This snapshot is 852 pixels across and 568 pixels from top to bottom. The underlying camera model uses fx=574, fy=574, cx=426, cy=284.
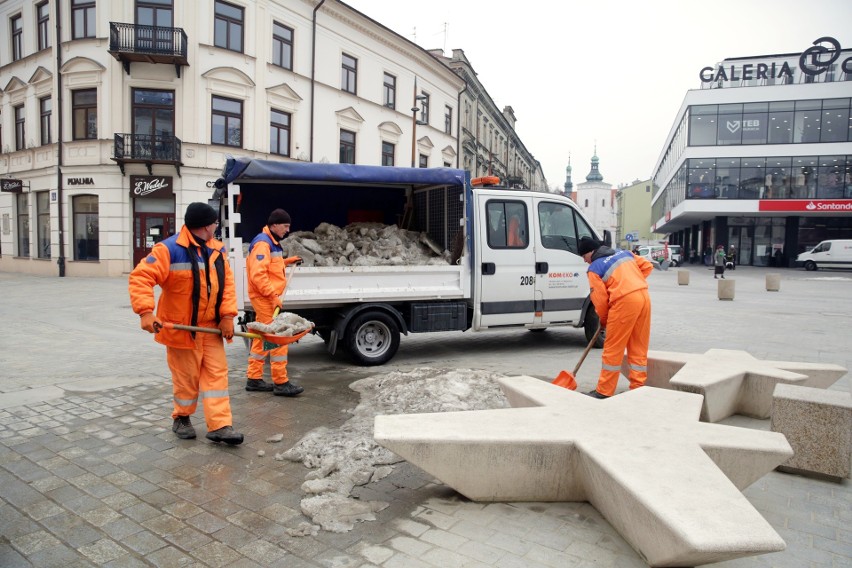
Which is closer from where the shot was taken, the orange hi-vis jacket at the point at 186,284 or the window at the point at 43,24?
the orange hi-vis jacket at the point at 186,284

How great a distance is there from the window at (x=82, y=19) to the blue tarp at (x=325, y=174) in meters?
18.6

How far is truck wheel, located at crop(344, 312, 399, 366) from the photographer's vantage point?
7.15m

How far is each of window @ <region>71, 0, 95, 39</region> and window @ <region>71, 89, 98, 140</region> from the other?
80.7 inches

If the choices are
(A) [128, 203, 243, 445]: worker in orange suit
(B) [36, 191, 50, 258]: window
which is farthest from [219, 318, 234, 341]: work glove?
(B) [36, 191, 50, 258]: window

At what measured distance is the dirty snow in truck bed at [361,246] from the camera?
7.50 m

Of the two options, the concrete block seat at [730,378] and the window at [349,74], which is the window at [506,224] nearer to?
the concrete block seat at [730,378]

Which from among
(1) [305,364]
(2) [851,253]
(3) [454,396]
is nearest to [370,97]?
(1) [305,364]

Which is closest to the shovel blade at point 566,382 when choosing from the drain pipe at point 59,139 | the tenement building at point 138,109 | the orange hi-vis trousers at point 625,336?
the orange hi-vis trousers at point 625,336

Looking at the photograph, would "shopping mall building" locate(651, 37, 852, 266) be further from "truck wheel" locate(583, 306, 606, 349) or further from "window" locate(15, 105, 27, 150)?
"window" locate(15, 105, 27, 150)

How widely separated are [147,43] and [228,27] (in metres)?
2.95

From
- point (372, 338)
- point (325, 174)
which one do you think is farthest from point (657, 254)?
point (325, 174)

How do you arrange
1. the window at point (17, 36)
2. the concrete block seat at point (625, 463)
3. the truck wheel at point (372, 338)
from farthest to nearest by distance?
the window at point (17, 36), the truck wheel at point (372, 338), the concrete block seat at point (625, 463)

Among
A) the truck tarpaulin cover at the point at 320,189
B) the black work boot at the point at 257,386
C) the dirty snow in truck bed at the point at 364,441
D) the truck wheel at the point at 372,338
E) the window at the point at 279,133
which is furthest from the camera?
the window at the point at 279,133

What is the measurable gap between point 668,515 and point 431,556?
1.15 m
